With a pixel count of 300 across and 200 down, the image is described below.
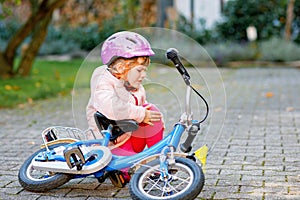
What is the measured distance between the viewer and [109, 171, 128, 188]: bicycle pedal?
4.22 meters

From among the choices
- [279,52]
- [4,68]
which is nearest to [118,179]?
[4,68]

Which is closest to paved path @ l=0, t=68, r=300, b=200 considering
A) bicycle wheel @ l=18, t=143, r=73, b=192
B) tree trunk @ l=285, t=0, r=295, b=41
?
bicycle wheel @ l=18, t=143, r=73, b=192

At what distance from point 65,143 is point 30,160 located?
0.28 m

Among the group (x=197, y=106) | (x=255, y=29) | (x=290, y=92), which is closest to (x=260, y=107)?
(x=290, y=92)

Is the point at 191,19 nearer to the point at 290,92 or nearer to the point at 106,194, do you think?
the point at 290,92

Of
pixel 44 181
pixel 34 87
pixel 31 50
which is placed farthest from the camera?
pixel 31 50

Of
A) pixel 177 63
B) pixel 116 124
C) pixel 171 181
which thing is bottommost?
pixel 171 181

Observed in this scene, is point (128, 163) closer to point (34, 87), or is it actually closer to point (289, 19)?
point (34, 87)

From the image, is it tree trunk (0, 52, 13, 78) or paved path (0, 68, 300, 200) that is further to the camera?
tree trunk (0, 52, 13, 78)

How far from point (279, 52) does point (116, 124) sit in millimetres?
14901

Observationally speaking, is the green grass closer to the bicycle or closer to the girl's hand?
the bicycle

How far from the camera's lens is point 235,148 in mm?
5734

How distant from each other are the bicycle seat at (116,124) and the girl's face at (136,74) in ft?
0.86

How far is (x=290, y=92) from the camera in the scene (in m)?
10.7
